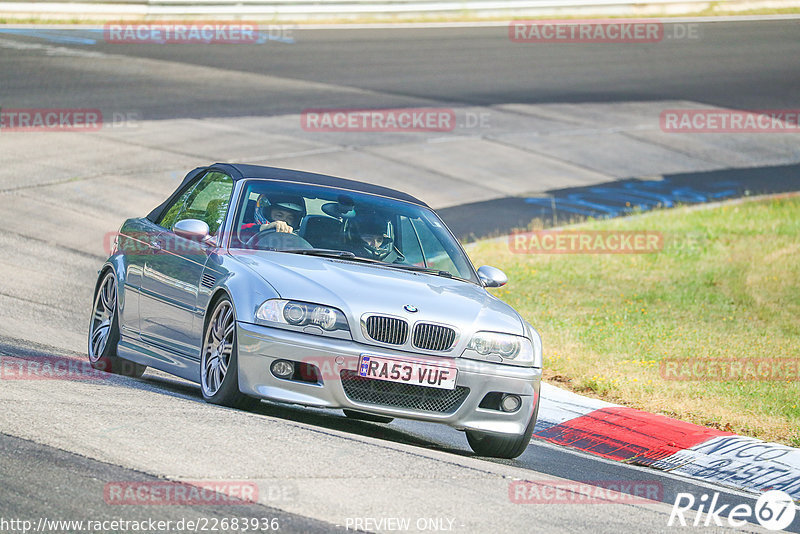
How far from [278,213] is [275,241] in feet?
0.91

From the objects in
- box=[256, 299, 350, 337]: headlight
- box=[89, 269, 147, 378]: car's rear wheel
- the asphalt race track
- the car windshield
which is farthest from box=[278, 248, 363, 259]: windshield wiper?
box=[89, 269, 147, 378]: car's rear wheel

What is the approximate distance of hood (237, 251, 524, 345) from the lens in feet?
23.3

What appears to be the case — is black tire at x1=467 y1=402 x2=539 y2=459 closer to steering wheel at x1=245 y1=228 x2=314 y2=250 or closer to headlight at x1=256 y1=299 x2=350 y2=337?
headlight at x1=256 y1=299 x2=350 y2=337

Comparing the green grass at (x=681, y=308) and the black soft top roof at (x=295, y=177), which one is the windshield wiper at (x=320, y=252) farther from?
the green grass at (x=681, y=308)

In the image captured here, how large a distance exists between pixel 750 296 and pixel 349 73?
14394mm

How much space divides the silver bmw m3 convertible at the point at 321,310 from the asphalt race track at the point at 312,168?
261 millimetres

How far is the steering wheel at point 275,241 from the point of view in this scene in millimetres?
7984

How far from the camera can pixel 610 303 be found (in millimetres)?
14234

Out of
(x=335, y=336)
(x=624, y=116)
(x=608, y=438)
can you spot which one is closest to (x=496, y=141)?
(x=624, y=116)

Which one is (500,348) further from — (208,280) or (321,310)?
(208,280)

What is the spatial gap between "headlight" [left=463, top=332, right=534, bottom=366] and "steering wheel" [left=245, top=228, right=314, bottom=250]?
1.41 metres

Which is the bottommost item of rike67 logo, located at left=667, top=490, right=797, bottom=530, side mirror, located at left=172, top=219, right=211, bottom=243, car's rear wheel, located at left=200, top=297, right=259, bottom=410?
rike67 logo, located at left=667, top=490, right=797, bottom=530

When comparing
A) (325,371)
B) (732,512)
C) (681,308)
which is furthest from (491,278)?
(681,308)

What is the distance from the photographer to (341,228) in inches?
324
